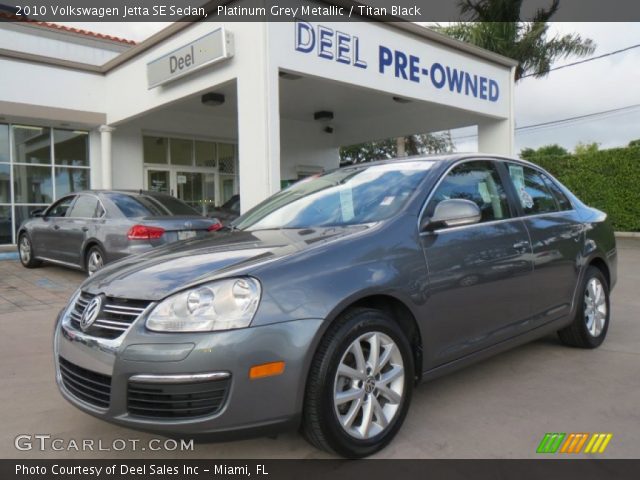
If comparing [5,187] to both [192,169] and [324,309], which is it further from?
[324,309]

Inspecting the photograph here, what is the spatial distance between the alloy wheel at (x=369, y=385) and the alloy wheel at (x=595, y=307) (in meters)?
2.44

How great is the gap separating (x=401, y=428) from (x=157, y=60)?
9.37 meters

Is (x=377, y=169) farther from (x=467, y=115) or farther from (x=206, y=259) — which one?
(x=467, y=115)

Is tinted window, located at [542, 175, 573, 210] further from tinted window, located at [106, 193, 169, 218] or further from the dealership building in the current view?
tinted window, located at [106, 193, 169, 218]

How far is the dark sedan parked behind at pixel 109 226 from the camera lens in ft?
23.0

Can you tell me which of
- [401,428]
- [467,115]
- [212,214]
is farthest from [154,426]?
[467,115]

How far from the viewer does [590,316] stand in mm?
4551

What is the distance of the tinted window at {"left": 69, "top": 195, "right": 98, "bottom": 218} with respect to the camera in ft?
26.2

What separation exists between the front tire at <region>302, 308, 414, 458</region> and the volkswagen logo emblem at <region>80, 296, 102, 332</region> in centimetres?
→ 110

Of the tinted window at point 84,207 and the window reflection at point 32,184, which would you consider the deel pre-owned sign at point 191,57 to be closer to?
the tinted window at point 84,207

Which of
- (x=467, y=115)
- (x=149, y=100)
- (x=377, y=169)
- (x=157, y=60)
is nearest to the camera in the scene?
(x=377, y=169)

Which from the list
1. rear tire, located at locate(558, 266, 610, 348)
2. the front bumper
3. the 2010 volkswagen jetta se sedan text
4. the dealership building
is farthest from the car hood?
the dealership building

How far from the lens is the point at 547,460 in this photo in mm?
2682

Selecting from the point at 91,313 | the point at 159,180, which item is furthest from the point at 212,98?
the point at 91,313
